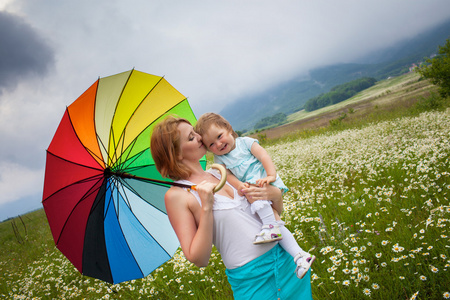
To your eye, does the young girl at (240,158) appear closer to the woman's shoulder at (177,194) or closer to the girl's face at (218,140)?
the girl's face at (218,140)

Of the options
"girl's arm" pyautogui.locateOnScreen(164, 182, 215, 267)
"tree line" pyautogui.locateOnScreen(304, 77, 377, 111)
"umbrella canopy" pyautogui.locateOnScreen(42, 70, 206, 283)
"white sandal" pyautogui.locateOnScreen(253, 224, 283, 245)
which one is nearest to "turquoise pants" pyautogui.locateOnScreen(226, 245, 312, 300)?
"white sandal" pyautogui.locateOnScreen(253, 224, 283, 245)

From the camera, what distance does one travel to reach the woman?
1.49 metres

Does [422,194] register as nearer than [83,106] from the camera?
No

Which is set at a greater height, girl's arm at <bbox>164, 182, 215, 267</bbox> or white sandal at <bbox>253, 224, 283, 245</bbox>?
girl's arm at <bbox>164, 182, 215, 267</bbox>

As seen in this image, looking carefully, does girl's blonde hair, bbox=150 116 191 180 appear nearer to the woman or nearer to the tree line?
the woman

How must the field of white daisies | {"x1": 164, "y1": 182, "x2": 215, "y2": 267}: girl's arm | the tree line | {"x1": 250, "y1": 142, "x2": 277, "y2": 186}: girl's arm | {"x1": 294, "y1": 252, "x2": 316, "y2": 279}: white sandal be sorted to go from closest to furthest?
{"x1": 164, "y1": 182, "x2": 215, "y2": 267}: girl's arm < {"x1": 294, "y1": 252, "x2": 316, "y2": 279}: white sandal < {"x1": 250, "y1": 142, "x2": 277, "y2": 186}: girl's arm < the field of white daisies < the tree line

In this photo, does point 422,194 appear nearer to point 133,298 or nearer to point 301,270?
point 301,270

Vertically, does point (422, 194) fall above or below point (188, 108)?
below

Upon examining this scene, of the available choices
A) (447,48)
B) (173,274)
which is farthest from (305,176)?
(447,48)

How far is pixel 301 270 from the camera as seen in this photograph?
1743mm

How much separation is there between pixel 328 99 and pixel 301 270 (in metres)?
181

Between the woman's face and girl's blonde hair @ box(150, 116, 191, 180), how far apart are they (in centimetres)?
3

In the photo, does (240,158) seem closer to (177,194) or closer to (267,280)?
(177,194)

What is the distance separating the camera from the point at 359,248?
284 centimetres
